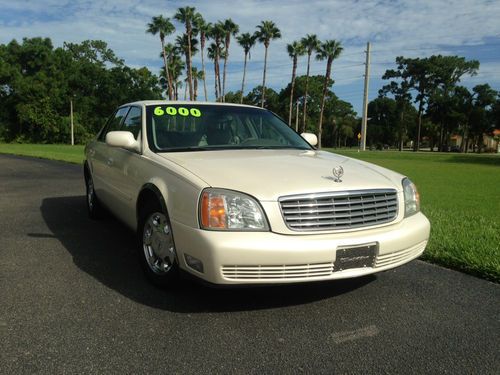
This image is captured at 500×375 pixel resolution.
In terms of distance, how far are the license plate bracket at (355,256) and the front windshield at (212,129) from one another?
1.62m

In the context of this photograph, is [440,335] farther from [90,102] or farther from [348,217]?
[90,102]

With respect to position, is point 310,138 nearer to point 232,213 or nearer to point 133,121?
point 133,121

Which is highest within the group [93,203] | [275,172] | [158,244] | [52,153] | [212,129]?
[212,129]

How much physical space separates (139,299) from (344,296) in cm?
159

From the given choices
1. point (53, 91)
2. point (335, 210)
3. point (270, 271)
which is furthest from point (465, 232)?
point (53, 91)

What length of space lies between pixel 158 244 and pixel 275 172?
114 centimetres

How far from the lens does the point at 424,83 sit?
75812 mm

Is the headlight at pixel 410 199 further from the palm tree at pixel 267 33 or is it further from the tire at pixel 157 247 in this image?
the palm tree at pixel 267 33

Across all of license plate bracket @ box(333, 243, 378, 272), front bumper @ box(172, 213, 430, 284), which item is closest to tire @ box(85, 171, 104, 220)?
front bumper @ box(172, 213, 430, 284)

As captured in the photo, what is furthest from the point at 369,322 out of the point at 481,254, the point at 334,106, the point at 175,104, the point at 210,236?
the point at 334,106

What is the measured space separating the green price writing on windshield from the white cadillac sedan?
15 centimetres

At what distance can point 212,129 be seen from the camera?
4.38m

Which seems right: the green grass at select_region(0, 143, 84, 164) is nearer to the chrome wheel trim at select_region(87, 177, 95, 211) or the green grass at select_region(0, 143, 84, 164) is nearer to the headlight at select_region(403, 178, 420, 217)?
the chrome wheel trim at select_region(87, 177, 95, 211)

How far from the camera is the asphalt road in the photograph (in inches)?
101
